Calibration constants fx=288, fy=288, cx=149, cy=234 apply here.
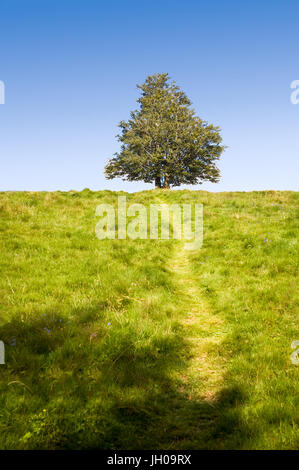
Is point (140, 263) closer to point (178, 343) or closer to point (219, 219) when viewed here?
point (178, 343)

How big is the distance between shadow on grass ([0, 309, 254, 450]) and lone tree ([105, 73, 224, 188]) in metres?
35.2

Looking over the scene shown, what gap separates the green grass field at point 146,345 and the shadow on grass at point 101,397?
2cm

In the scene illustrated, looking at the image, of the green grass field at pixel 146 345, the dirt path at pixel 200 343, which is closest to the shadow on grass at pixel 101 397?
the green grass field at pixel 146 345

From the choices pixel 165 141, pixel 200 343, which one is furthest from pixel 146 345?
pixel 165 141

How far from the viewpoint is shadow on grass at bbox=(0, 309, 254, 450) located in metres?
3.82

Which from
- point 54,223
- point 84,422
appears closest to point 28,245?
point 54,223

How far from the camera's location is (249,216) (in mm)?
16406

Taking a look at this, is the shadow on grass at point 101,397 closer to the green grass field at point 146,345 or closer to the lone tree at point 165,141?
the green grass field at point 146,345

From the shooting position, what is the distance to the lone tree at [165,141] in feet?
132

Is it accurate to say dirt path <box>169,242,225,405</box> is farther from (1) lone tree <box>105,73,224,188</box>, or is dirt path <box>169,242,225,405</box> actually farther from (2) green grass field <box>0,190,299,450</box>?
(1) lone tree <box>105,73,224,188</box>

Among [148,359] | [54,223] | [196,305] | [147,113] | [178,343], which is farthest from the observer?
[147,113]

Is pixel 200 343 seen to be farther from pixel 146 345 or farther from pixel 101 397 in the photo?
pixel 101 397
